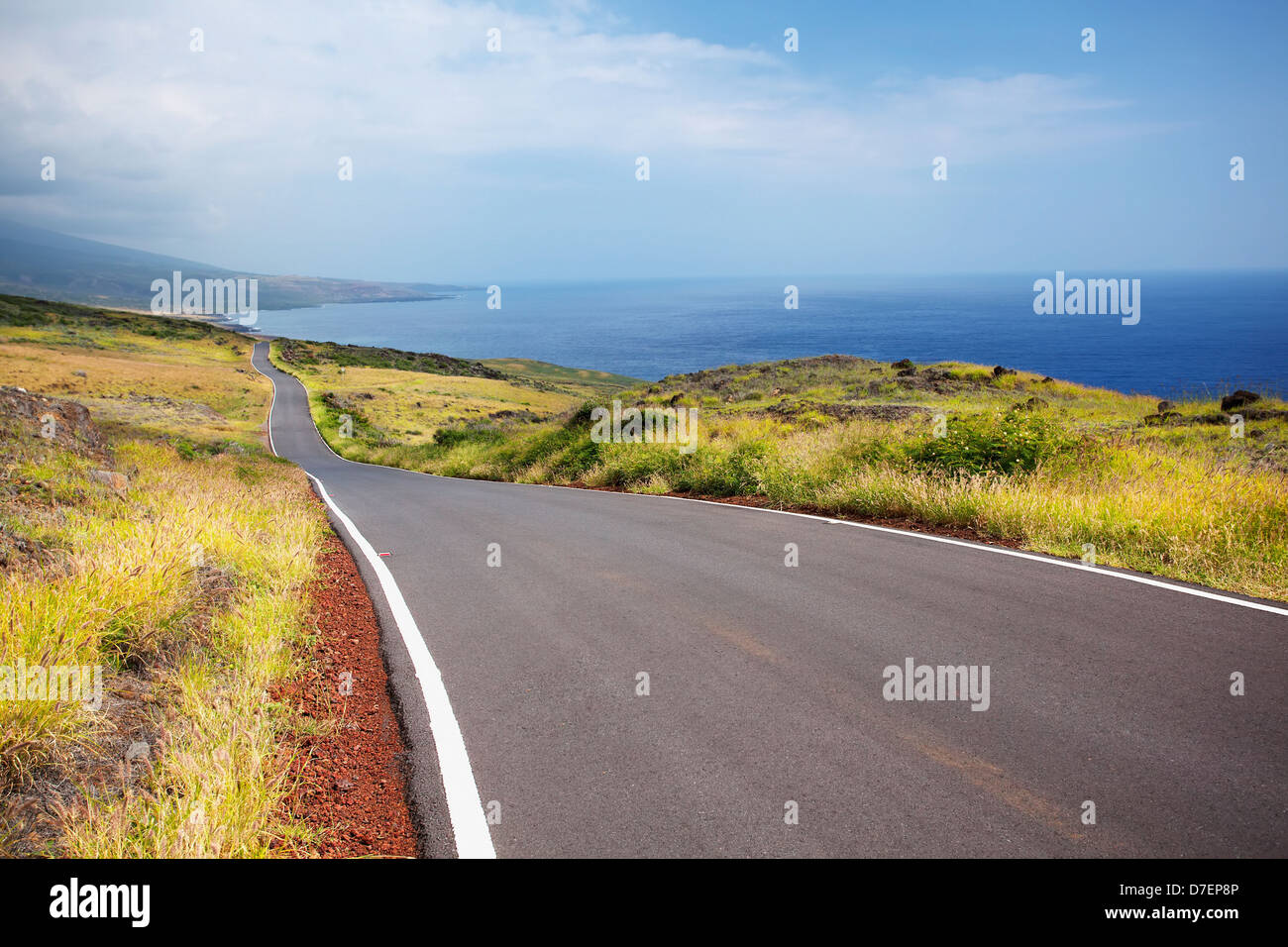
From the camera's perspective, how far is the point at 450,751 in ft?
13.5

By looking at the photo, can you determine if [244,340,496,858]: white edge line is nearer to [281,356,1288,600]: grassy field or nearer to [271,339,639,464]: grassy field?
[281,356,1288,600]: grassy field

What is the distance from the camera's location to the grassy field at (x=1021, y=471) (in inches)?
287

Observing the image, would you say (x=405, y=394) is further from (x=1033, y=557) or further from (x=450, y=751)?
(x=450, y=751)

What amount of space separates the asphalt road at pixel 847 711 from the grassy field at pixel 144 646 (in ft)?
2.96

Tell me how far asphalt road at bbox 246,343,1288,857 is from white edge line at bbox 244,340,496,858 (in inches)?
2.4

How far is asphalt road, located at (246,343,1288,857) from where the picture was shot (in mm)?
3221

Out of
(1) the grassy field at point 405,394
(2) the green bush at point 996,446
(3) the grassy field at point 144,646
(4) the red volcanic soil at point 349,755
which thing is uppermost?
(1) the grassy field at point 405,394

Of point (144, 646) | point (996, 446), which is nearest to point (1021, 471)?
point (996, 446)

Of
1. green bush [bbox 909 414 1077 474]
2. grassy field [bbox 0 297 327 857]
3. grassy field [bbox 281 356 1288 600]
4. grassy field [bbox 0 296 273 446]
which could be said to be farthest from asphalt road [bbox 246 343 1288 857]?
grassy field [bbox 0 296 273 446]

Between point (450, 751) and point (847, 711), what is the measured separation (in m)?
2.45

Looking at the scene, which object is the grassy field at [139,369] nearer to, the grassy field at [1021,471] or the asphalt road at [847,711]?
the grassy field at [1021,471]

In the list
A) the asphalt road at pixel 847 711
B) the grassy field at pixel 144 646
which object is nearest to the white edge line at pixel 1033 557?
the asphalt road at pixel 847 711
